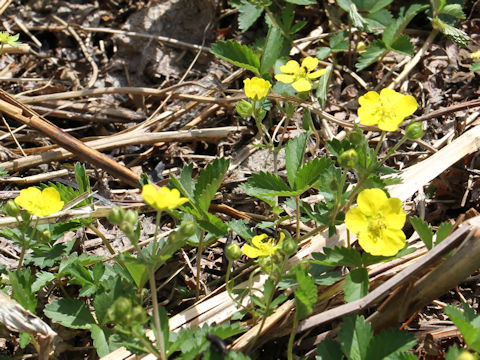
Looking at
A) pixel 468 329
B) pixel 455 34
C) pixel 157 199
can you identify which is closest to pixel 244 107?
pixel 157 199

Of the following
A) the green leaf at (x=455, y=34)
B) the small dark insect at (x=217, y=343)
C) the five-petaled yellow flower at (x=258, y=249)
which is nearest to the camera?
the small dark insect at (x=217, y=343)

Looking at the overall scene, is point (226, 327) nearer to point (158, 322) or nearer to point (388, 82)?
point (158, 322)

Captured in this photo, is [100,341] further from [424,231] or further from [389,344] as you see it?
[424,231]

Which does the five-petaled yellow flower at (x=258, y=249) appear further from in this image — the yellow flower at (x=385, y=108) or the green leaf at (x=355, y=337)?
the yellow flower at (x=385, y=108)

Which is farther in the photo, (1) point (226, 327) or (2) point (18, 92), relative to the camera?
(2) point (18, 92)

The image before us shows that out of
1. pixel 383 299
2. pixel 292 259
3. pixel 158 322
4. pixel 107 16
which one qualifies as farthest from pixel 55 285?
pixel 107 16

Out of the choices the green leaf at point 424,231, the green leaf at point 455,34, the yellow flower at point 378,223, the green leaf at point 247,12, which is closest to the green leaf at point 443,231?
the green leaf at point 424,231

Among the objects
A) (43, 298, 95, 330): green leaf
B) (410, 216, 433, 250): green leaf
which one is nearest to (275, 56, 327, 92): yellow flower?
(410, 216, 433, 250): green leaf
